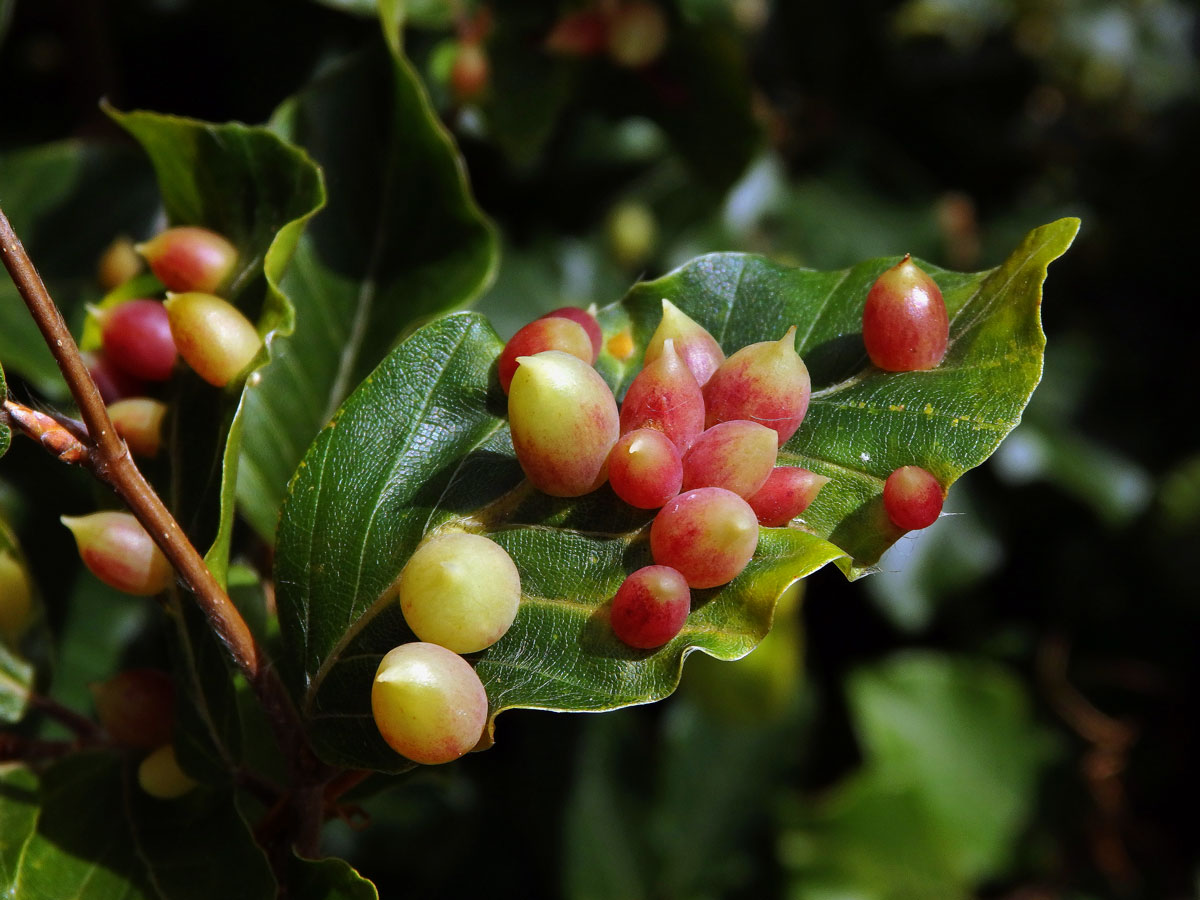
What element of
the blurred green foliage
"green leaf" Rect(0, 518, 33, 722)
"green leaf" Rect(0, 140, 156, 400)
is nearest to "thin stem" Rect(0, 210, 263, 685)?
"green leaf" Rect(0, 518, 33, 722)

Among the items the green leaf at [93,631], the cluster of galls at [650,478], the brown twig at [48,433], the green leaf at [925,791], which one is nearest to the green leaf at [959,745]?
the green leaf at [925,791]

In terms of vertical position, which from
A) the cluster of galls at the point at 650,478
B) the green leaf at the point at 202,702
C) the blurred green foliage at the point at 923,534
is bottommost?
the blurred green foliage at the point at 923,534

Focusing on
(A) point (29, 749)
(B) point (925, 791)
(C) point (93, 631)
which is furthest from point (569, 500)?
(B) point (925, 791)

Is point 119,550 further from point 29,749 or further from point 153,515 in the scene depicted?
point 29,749

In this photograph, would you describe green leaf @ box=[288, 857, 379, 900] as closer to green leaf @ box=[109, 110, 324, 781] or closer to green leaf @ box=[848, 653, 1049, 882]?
green leaf @ box=[109, 110, 324, 781]

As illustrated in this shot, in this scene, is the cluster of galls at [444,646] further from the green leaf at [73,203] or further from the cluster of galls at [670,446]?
the green leaf at [73,203]

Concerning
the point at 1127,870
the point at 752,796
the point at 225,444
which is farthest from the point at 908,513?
the point at 1127,870

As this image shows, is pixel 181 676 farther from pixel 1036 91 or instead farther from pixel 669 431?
pixel 1036 91
